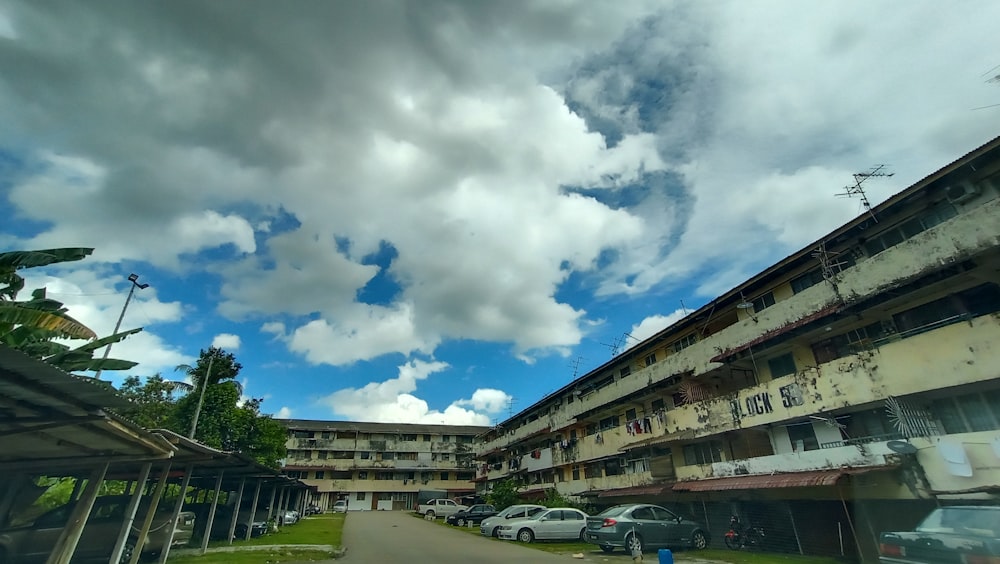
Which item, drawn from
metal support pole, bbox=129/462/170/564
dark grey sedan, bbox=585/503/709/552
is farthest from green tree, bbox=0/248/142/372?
dark grey sedan, bbox=585/503/709/552

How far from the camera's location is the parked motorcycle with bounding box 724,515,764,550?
17891 millimetres

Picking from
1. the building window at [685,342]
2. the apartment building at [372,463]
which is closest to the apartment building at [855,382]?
the building window at [685,342]

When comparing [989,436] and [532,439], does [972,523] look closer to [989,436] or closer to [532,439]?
[989,436]

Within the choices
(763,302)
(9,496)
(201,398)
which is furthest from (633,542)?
(201,398)

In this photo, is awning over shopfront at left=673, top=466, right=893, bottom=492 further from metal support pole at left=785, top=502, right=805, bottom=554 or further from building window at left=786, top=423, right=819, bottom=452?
building window at left=786, top=423, right=819, bottom=452

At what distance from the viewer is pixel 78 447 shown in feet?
31.0

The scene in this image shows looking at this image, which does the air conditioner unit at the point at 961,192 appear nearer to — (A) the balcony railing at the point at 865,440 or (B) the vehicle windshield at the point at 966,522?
(A) the balcony railing at the point at 865,440

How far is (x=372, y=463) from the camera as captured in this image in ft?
200

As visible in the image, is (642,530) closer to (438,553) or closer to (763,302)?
(438,553)

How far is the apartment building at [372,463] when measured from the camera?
5997 cm

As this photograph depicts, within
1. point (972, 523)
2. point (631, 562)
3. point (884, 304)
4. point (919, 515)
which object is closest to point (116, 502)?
point (631, 562)

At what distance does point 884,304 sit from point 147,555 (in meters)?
23.7

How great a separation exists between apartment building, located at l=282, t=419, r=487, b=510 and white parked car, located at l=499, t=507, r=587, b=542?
4410cm

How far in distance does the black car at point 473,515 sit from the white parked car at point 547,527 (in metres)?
12.5
